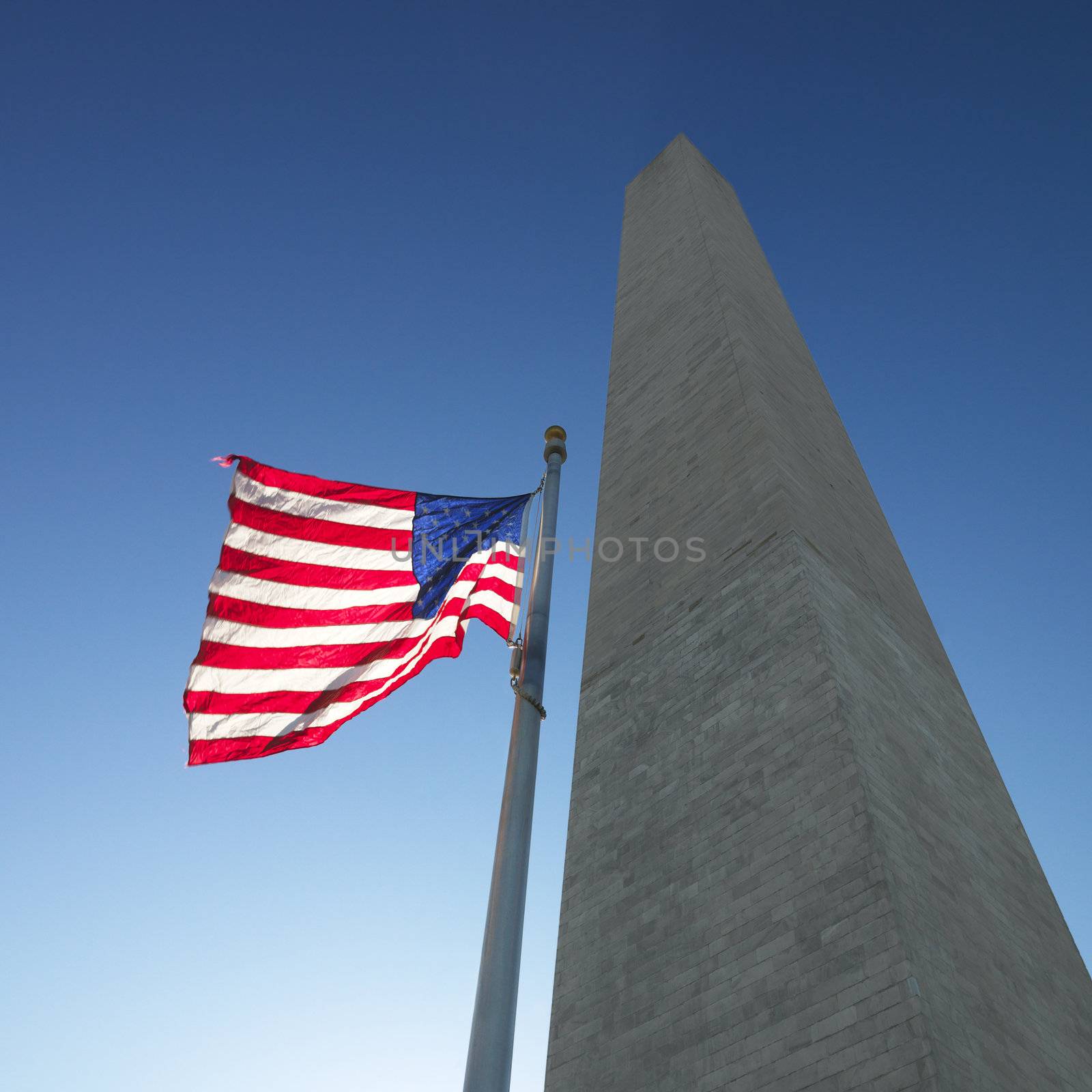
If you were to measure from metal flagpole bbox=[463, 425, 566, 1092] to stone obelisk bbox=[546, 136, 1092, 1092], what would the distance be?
2049 millimetres

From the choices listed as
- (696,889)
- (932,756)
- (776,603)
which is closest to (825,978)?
(696,889)

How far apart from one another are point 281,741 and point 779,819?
4.05 meters

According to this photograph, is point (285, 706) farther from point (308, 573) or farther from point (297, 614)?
point (308, 573)

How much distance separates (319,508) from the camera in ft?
28.5

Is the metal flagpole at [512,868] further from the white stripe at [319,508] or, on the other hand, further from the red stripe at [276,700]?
the red stripe at [276,700]

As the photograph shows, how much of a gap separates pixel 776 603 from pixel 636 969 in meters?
3.42

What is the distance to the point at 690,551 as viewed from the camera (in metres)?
10.5

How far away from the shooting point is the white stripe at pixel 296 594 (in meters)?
8.32

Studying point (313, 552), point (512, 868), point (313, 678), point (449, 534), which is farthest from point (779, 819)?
point (313, 552)

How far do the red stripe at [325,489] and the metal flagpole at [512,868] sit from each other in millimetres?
1631

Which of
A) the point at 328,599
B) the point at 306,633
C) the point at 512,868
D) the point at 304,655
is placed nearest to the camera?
the point at 512,868

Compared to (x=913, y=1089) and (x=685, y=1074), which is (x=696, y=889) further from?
(x=913, y=1089)

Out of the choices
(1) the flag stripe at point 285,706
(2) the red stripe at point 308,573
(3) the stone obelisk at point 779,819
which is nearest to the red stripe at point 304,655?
(1) the flag stripe at point 285,706

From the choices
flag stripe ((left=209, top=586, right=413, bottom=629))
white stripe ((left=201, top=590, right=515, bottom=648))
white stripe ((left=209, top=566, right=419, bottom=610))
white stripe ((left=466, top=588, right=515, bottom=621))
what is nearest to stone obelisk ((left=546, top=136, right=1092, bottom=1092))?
white stripe ((left=466, top=588, right=515, bottom=621))
